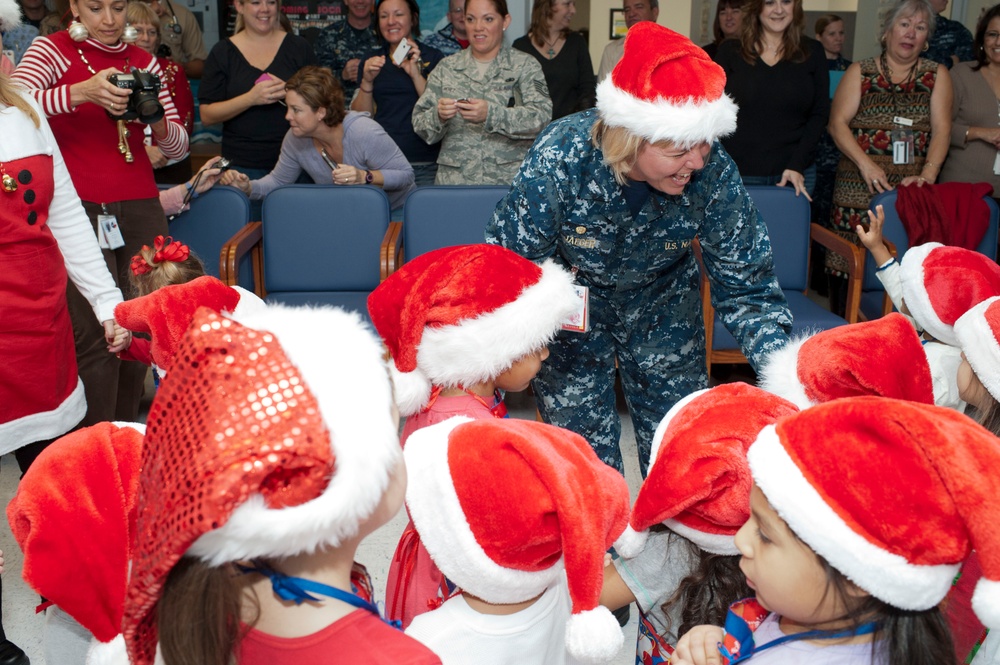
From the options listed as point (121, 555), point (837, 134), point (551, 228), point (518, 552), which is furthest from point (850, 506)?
point (837, 134)

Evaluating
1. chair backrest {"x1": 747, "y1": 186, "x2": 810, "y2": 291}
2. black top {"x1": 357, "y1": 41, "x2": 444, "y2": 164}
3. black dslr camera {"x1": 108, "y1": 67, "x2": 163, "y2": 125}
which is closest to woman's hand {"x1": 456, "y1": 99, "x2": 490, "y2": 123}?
black top {"x1": 357, "y1": 41, "x2": 444, "y2": 164}

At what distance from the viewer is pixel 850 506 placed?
96 centimetres

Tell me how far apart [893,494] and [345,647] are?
0.60 metres

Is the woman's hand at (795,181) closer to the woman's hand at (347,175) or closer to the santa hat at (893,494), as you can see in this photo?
the woman's hand at (347,175)

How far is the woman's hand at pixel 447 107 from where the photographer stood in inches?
151

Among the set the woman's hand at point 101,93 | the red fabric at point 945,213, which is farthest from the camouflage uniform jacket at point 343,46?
the red fabric at point 945,213

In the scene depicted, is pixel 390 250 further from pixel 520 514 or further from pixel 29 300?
pixel 520 514

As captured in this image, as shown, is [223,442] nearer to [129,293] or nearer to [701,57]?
[701,57]

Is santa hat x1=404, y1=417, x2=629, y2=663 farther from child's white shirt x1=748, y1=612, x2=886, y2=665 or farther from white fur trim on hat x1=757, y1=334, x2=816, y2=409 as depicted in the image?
white fur trim on hat x1=757, y1=334, x2=816, y2=409

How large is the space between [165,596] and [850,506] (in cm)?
73

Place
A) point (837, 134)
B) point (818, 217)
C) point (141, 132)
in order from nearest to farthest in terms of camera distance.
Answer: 1. point (141, 132)
2. point (837, 134)
3. point (818, 217)

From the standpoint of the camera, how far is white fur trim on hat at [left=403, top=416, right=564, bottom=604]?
118 centimetres

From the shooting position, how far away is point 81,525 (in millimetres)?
1128

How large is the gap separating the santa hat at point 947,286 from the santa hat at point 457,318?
89 cm
